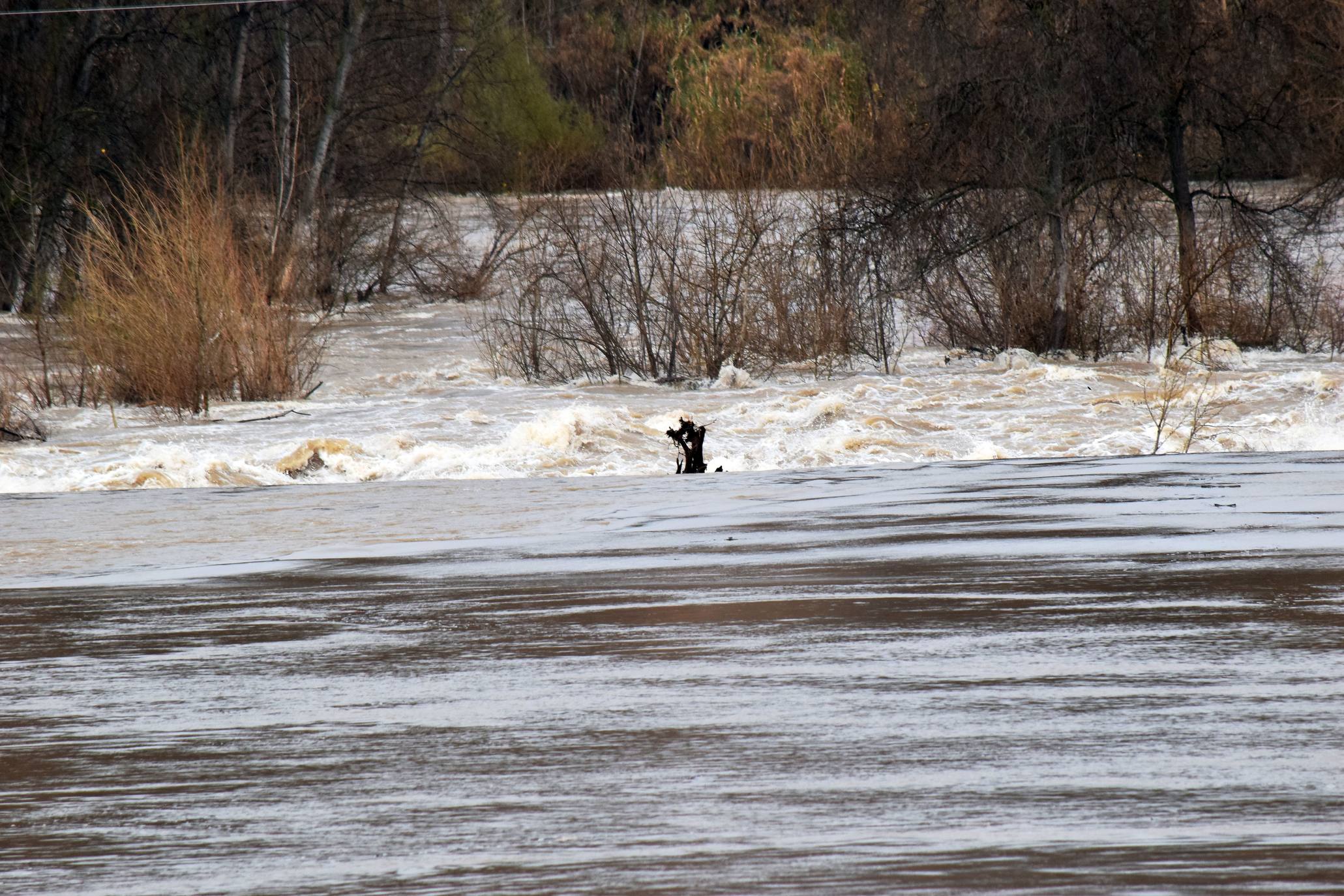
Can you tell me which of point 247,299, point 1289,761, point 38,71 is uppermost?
point 38,71

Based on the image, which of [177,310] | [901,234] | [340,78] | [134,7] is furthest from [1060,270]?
[134,7]

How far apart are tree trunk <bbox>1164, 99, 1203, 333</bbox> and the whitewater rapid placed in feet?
2.84

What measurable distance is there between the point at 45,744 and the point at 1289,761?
89.2 inches

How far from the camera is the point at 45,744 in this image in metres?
3.32

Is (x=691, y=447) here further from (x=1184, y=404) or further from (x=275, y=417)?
(x=275, y=417)

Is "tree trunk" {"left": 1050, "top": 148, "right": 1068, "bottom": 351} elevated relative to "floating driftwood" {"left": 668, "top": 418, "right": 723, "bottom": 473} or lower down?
elevated

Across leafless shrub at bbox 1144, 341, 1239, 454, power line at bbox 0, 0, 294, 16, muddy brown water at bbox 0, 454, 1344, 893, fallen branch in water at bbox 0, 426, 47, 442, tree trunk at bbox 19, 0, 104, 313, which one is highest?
power line at bbox 0, 0, 294, 16

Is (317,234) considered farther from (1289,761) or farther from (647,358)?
(1289,761)

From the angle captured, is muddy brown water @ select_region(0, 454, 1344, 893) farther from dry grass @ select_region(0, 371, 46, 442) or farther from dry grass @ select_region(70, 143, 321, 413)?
dry grass @ select_region(70, 143, 321, 413)

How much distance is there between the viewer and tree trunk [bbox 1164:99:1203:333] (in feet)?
61.3

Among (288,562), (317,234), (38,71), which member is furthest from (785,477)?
(38,71)

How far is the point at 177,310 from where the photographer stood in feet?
50.0

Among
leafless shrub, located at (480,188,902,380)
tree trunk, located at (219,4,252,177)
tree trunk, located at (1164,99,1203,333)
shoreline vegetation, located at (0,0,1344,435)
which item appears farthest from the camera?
tree trunk, located at (219,4,252,177)

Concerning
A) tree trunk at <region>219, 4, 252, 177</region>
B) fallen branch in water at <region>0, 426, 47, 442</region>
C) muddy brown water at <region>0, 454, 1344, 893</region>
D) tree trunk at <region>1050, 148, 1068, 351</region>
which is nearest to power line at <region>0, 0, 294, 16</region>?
tree trunk at <region>219, 4, 252, 177</region>
